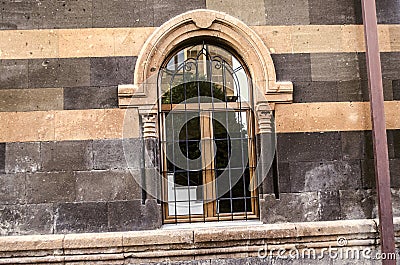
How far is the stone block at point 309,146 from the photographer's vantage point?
5.02 metres

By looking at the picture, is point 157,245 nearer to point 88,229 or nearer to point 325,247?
point 88,229

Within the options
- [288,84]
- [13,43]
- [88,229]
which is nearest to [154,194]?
[88,229]

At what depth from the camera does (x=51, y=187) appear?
4.80 meters

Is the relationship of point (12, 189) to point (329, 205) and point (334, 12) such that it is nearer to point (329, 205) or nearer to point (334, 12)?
point (329, 205)

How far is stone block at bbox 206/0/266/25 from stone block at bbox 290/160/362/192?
1.60m

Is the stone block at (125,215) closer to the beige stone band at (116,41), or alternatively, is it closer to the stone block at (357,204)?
the beige stone band at (116,41)

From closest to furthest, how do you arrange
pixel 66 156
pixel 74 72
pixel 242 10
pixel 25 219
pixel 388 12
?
pixel 25 219 < pixel 66 156 < pixel 74 72 < pixel 242 10 < pixel 388 12

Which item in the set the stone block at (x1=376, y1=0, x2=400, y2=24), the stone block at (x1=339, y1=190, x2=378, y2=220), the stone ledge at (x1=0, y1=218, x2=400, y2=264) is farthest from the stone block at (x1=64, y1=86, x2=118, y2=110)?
the stone block at (x1=376, y1=0, x2=400, y2=24)

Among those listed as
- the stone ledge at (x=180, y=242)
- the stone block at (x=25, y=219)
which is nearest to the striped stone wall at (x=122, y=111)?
the stone block at (x=25, y=219)

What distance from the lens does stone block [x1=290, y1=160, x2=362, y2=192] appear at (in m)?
5.01

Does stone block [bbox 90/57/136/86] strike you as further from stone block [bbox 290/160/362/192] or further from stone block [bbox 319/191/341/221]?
stone block [bbox 319/191/341/221]

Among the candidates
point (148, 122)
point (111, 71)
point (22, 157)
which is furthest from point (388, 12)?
point (22, 157)

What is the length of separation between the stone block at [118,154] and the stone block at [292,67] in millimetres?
1675

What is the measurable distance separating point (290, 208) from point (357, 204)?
723 mm
